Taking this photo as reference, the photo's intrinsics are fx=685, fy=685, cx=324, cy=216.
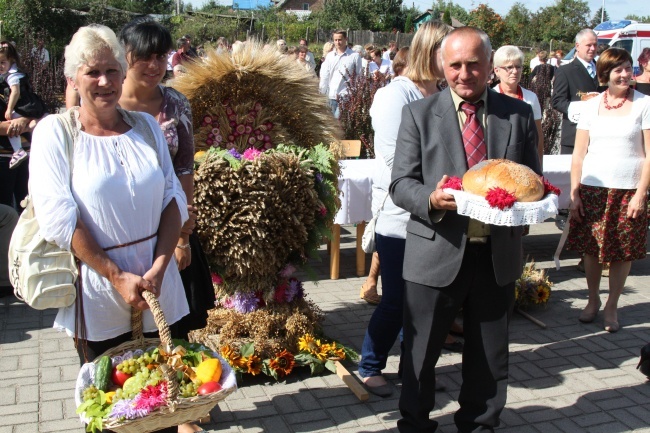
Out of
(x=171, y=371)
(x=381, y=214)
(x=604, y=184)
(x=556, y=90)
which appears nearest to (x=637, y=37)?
(x=556, y=90)

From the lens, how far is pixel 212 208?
3994 millimetres

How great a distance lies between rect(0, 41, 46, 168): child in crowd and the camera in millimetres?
6587

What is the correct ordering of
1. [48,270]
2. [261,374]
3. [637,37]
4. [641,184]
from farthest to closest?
[637,37] → [641,184] → [261,374] → [48,270]

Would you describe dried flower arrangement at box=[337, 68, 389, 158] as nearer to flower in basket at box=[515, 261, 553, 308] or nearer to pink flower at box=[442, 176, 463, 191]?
flower in basket at box=[515, 261, 553, 308]

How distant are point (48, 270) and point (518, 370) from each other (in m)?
3.12

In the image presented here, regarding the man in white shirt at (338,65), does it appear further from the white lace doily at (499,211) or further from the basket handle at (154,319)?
the basket handle at (154,319)

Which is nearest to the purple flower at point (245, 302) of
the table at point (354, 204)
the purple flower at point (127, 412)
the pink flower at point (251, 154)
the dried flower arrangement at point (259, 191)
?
the dried flower arrangement at point (259, 191)

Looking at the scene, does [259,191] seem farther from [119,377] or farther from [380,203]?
[119,377]

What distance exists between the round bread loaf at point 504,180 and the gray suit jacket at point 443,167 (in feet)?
0.75

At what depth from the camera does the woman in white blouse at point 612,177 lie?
500cm

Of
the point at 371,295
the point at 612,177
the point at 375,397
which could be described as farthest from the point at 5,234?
the point at 612,177

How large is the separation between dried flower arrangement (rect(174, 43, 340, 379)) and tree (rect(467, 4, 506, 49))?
37.6 metres

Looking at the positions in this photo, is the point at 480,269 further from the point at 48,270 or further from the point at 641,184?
the point at 641,184

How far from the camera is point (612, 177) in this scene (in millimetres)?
5055
